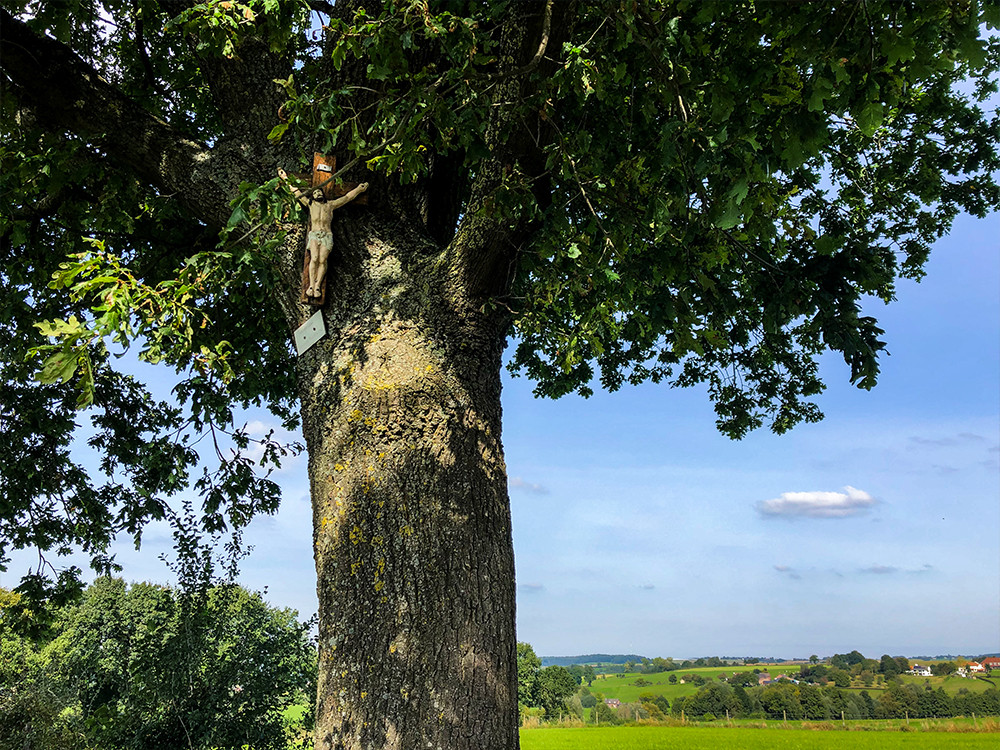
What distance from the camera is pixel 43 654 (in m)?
19.0

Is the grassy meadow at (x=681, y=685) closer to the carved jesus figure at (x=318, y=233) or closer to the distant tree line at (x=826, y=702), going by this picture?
the distant tree line at (x=826, y=702)

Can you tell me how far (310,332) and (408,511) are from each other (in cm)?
140

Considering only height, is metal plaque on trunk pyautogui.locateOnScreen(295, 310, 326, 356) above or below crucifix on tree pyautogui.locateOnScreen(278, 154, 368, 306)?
below

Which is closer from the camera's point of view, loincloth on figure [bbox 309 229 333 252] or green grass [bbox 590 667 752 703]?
loincloth on figure [bbox 309 229 333 252]

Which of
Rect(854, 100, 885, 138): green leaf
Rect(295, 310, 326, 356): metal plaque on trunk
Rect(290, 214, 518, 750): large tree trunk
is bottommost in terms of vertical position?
Rect(290, 214, 518, 750): large tree trunk

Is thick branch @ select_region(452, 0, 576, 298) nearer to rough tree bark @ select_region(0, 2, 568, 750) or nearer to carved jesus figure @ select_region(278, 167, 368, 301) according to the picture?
rough tree bark @ select_region(0, 2, 568, 750)

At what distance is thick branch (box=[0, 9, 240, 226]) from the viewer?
496 cm

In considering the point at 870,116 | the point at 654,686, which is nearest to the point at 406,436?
the point at 870,116

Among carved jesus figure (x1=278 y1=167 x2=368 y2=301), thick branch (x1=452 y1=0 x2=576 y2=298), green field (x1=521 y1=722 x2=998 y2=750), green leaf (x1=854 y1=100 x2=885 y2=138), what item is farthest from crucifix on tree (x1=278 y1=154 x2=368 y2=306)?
green field (x1=521 y1=722 x2=998 y2=750)

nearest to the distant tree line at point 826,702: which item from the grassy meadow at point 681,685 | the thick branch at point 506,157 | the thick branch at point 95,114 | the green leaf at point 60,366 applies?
the grassy meadow at point 681,685

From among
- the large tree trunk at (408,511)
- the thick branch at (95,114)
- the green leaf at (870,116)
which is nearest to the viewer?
the green leaf at (870,116)

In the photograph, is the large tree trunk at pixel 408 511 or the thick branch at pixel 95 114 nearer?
the large tree trunk at pixel 408 511

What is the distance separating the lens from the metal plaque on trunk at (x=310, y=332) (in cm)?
402

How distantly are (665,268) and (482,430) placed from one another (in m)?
1.67
